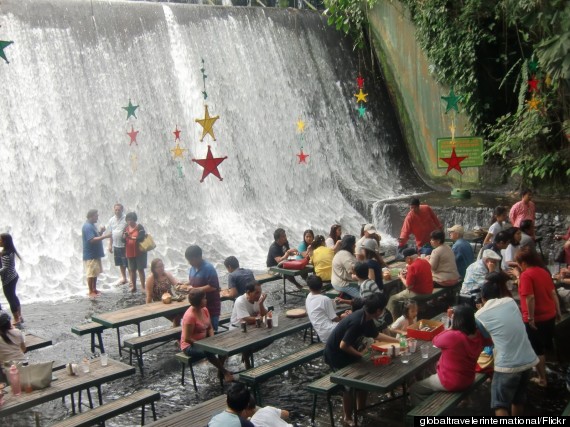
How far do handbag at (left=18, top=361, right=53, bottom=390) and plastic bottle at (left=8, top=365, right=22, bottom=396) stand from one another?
5cm

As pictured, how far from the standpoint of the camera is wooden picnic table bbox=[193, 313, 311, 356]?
6.73m

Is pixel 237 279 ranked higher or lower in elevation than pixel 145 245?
lower

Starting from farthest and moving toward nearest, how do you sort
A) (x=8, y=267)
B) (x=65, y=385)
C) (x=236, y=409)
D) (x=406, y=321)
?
(x=8, y=267)
(x=406, y=321)
(x=65, y=385)
(x=236, y=409)

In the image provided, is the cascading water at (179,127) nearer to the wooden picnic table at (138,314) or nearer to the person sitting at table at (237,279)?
the wooden picnic table at (138,314)

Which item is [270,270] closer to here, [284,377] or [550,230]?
[284,377]

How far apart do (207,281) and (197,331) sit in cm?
96

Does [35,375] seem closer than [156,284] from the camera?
Yes

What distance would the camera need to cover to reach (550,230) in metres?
12.6

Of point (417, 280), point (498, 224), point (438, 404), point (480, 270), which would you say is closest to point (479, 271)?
point (480, 270)

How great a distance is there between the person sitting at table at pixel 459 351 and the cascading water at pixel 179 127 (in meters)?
7.80

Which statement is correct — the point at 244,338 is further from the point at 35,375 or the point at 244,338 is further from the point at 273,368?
the point at 35,375

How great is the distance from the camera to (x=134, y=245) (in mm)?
11289

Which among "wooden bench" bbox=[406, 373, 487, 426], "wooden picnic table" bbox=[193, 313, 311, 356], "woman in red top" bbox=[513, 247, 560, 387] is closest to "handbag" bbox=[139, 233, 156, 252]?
"wooden picnic table" bbox=[193, 313, 311, 356]

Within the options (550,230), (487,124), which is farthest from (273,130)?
(550,230)
